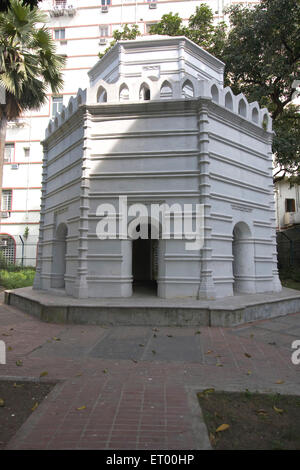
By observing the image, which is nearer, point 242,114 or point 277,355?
point 277,355

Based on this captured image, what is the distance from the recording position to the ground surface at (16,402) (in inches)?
125

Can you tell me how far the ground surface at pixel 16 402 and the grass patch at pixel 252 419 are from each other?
204 centimetres

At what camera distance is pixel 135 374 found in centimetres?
468

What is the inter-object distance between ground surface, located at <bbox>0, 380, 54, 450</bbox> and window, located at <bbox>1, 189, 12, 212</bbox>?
25.9 meters

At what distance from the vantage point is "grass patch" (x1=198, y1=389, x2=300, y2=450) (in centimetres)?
293

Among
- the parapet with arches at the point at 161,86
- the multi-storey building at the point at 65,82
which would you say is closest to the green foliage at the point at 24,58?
the parapet with arches at the point at 161,86

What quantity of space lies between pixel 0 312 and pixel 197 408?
28.5 feet

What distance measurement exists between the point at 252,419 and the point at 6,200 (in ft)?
94.3

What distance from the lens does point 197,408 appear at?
11.7 feet

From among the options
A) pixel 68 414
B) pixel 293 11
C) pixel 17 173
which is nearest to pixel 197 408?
pixel 68 414

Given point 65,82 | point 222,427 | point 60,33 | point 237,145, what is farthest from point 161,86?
point 60,33

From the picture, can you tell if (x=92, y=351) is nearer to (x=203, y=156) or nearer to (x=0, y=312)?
(x=0, y=312)

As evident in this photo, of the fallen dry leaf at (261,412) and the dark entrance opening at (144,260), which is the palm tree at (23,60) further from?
the fallen dry leaf at (261,412)

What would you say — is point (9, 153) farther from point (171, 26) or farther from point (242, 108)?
point (242, 108)
